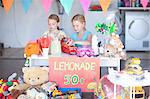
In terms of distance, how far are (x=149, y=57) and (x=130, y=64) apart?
9.54ft

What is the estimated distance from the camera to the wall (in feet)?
19.8

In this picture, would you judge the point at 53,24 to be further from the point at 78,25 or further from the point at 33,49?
the point at 33,49


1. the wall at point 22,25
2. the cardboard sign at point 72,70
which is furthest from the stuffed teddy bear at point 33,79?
the wall at point 22,25

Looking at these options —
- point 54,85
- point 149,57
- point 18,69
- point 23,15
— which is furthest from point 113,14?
point 54,85

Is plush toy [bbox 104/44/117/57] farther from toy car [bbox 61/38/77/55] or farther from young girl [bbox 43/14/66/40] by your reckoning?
young girl [bbox 43/14/66/40]

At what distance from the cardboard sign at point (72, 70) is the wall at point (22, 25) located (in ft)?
12.0

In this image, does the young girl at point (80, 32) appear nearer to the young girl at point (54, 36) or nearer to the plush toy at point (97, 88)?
the young girl at point (54, 36)

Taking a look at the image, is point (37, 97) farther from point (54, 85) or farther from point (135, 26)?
point (135, 26)

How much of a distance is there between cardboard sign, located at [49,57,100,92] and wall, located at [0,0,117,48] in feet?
12.0

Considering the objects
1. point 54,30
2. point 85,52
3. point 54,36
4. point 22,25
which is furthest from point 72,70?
point 22,25

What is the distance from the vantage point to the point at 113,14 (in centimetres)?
544

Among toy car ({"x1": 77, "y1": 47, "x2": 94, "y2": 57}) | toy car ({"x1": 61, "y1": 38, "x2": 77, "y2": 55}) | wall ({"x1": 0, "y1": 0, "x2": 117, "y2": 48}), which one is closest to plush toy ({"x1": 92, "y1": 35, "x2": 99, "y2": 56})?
toy car ({"x1": 77, "y1": 47, "x2": 94, "y2": 57})

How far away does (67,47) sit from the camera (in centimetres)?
263

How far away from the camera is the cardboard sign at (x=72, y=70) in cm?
237
